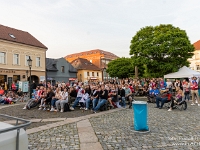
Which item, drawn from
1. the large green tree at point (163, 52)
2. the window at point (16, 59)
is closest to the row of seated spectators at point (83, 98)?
the large green tree at point (163, 52)

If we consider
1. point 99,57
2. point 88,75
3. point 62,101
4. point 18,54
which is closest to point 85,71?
point 88,75

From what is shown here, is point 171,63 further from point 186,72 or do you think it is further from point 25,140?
point 25,140

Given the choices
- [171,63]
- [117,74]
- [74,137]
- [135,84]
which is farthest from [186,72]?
[117,74]

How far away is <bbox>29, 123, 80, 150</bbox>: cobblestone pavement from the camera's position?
4.73 metres

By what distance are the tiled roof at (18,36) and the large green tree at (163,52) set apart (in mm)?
18714

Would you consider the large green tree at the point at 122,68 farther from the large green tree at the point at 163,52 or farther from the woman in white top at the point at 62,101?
the woman in white top at the point at 62,101

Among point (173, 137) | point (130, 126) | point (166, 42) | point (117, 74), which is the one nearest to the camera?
point (173, 137)

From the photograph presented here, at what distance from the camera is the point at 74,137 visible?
5.46 m

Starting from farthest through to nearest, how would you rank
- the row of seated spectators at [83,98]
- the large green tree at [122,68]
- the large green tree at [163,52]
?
1. the large green tree at [122,68]
2. the large green tree at [163,52]
3. the row of seated spectators at [83,98]

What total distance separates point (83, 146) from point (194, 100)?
11825 mm

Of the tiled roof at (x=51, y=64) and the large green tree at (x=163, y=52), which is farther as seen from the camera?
the tiled roof at (x=51, y=64)

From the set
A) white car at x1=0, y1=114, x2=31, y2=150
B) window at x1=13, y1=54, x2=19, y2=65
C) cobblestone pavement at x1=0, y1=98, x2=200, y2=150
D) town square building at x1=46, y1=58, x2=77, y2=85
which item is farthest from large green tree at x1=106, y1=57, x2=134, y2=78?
white car at x1=0, y1=114, x2=31, y2=150

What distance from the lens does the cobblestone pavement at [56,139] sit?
4.73m

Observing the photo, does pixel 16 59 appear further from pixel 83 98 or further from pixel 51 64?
pixel 83 98
